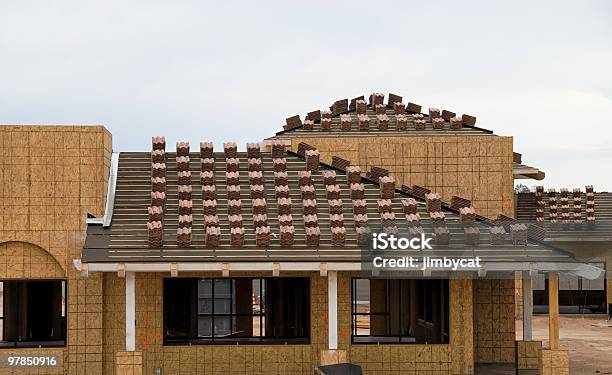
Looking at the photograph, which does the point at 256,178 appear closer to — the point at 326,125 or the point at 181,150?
the point at 181,150

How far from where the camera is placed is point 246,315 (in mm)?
28672

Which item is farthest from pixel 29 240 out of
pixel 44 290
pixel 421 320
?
pixel 421 320

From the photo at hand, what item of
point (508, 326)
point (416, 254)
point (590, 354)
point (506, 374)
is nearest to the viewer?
point (416, 254)

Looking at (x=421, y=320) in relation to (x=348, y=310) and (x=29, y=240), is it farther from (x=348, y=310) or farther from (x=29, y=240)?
(x=29, y=240)

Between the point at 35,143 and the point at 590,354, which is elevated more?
the point at 35,143

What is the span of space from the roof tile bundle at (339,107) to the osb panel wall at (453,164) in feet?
14.7

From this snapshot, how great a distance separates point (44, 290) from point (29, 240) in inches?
84.3

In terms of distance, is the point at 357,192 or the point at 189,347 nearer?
the point at 189,347

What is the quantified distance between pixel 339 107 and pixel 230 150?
6.42 metres

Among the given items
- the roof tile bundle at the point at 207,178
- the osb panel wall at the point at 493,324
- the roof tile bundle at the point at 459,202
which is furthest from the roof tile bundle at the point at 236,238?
the osb panel wall at the point at 493,324

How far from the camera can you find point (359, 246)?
85.6ft

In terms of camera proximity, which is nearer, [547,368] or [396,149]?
[547,368]

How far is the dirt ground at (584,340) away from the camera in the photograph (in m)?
32.2

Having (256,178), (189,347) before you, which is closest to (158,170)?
(256,178)
